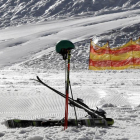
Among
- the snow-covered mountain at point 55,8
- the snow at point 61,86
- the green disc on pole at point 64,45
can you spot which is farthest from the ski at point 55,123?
the snow-covered mountain at point 55,8

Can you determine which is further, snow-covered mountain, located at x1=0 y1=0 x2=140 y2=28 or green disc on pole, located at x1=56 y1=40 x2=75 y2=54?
snow-covered mountain, located at x1=0 y1=0 x2=140 y2=28

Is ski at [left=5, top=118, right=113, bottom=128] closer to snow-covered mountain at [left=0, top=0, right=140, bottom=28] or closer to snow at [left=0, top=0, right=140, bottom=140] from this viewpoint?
snow at [left=0, top=0, right=140, bottom=140]

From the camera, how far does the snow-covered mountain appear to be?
92.8 meters

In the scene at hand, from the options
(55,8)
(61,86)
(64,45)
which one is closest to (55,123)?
(64,45)

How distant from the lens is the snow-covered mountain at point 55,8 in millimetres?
92812

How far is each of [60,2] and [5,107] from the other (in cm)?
9850

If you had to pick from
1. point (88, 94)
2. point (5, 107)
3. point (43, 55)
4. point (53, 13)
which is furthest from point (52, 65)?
point (53, 13)

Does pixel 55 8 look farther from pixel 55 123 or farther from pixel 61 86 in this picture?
pixel 55 123

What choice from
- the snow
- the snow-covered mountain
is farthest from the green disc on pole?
the snow-covered mountain

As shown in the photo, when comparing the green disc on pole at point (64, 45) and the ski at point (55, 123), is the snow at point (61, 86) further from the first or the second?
the green disc on pole at point (64, 45)

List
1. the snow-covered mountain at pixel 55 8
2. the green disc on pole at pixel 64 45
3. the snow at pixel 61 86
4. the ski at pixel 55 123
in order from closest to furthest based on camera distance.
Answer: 1. the snow at pixel 61 86
2. the green disc on pole at pixel 64 45
3. the ski at pixel 55 123
4. the snow-covered mountain at pixel 55 8

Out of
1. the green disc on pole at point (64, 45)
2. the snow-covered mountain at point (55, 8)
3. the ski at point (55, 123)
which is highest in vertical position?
the snow-covered mountain at point (55, 8)

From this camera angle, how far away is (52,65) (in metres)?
27.2

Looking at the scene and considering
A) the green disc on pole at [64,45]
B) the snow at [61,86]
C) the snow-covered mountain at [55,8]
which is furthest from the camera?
the snow-covered mountain at [55,8]
